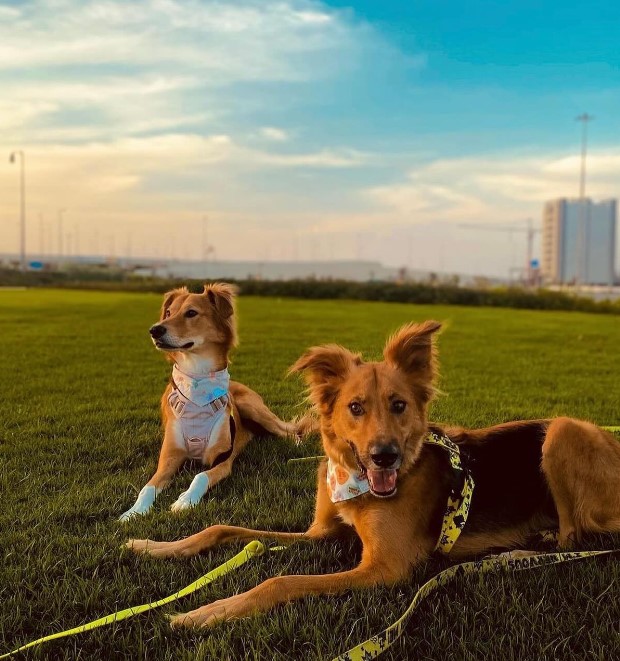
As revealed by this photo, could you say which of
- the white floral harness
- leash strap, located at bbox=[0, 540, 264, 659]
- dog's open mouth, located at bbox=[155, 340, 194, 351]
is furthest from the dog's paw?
dog's open mouth, located at bbox=[155, 340, 194, 351]

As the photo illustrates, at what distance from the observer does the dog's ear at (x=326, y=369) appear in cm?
430

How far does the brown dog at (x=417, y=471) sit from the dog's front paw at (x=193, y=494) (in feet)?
2.78

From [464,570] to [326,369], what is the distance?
149 cm

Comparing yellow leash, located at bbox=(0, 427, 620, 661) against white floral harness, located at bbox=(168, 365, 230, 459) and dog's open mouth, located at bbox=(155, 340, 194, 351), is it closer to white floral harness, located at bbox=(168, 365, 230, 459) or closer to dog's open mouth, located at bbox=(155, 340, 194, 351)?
white floral harness, located at bbox=(168, 365, 230, 459)

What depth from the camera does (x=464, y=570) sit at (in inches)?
155

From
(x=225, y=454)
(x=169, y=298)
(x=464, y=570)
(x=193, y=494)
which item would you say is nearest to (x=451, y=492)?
(x=464, y=570)

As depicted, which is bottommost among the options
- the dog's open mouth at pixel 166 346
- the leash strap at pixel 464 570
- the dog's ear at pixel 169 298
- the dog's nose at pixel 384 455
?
the leash strap at pixel 464 570

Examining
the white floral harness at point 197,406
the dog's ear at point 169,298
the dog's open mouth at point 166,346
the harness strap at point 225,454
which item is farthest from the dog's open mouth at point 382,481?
the dog's ear at point 169,298

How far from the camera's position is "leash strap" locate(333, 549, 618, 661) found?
314 centimetres

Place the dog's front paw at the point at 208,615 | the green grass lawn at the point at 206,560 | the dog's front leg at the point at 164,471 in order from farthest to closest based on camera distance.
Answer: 1. the dog's front leg at the point at 164,471
2. the dog's front paw at the point at 208,615
3. the green grass lawn at the point at 206,560

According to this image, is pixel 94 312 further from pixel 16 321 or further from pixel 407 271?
pixel 407 271

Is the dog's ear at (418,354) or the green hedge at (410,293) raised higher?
the green hedge at (410,293)

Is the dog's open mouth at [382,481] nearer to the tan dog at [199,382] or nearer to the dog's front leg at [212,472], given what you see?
the dog's front leg at [212,472]

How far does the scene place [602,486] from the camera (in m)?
4.36
